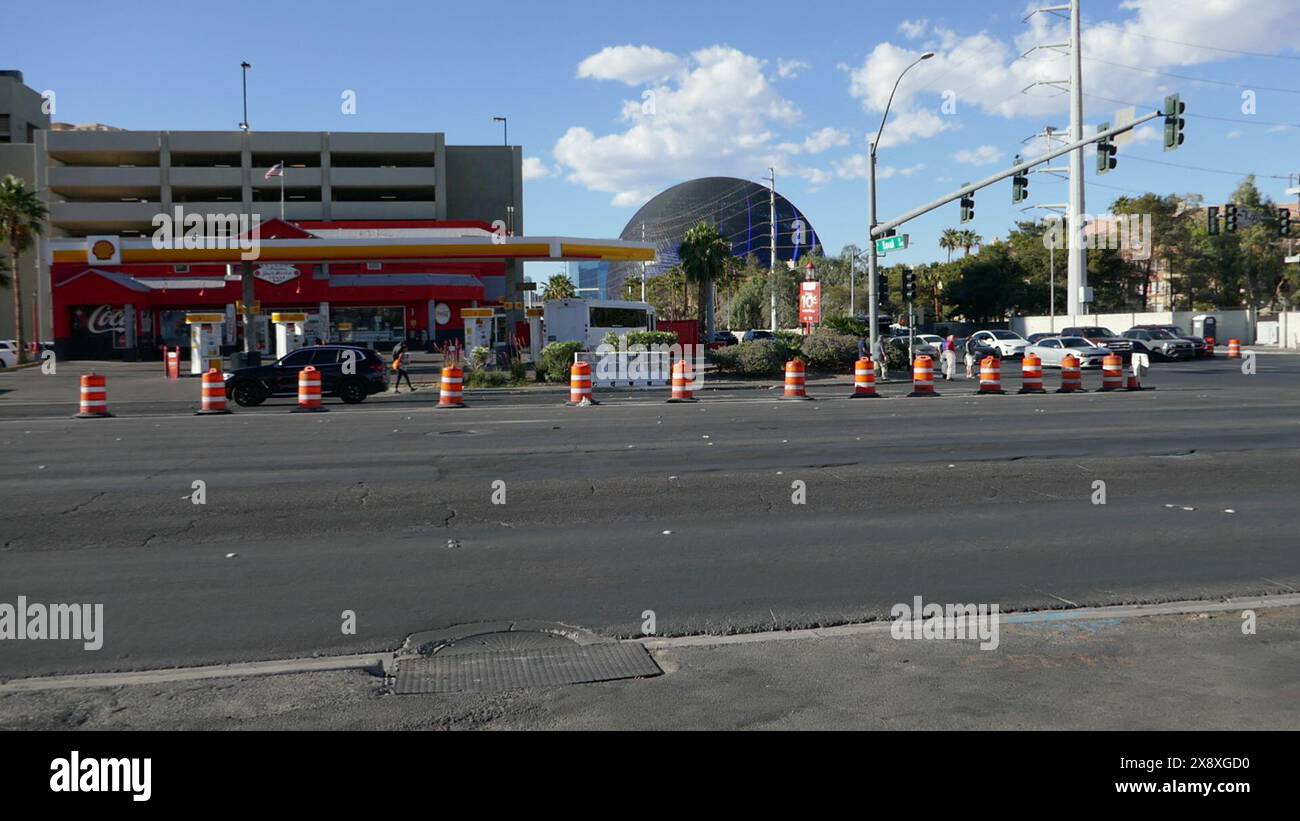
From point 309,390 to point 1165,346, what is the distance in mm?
36723

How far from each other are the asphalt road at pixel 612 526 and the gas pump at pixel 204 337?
75.8 feet

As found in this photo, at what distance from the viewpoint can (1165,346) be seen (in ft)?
149

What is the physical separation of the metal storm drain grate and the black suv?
2110cm

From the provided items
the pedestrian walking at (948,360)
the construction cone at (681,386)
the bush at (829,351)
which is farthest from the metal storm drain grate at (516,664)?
the bush at (829,351)

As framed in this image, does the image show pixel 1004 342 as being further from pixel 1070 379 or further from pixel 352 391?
pixel 352 391

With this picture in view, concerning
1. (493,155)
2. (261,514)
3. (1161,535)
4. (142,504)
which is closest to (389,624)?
(261,514)

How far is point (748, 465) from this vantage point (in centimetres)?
1386

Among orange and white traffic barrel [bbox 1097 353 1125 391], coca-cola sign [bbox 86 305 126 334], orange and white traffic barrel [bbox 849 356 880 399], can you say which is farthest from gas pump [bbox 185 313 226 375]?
orange and white traffic barrel [bbox 1097 353 1125 391]

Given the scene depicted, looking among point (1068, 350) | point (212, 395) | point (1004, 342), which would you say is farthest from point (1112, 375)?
point (1004, 342)

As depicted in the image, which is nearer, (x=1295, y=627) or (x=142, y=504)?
(x=1295, y=627)

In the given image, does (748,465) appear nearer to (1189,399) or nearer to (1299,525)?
(1299,525)
